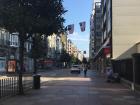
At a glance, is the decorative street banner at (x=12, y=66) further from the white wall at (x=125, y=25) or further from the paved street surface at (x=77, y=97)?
the paved street surface at (x=77, y=97)

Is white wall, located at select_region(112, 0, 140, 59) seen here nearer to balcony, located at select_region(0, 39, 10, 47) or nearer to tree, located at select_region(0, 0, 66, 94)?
balcony, located at select_region(0, 39, 10, 47)

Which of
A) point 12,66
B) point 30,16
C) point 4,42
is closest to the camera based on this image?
point 30,16

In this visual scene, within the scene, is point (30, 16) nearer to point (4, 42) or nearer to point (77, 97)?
point (77, 97)

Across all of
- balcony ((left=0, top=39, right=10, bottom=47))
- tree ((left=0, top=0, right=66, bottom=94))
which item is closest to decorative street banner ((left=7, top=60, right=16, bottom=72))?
balcony ((left=0, top=39, right=10, bottom=47))

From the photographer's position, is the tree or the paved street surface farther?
the tree

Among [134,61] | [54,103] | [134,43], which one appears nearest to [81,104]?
[54,103]

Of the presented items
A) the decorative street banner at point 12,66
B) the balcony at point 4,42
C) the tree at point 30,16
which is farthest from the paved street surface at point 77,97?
the balcony at point 4,42

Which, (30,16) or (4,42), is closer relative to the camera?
(30,16)

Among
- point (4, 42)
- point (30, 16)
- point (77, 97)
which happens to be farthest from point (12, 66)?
point (77, 97)

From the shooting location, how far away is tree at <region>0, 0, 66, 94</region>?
2708cm

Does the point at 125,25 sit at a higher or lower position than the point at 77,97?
higher

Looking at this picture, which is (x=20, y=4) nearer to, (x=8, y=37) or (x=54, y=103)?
(x=54, y=103)

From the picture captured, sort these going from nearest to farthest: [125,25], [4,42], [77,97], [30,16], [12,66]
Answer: [77,97], [30,16], [125,25], [12,66], [4,42]

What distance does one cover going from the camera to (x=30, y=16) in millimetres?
27281
